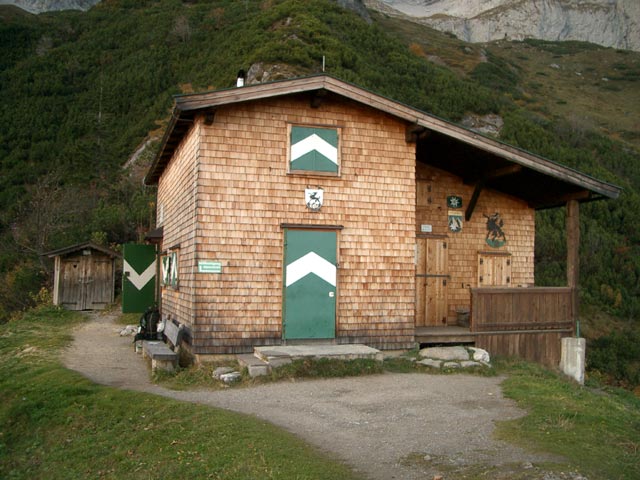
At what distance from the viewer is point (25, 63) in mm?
53250

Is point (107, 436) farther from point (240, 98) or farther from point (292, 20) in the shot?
point (292, 20)

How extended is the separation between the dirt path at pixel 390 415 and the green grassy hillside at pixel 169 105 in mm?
17670

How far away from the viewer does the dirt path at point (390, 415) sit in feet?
20.0

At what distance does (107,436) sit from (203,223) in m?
4.54

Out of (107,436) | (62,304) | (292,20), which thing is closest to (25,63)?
(292,20)

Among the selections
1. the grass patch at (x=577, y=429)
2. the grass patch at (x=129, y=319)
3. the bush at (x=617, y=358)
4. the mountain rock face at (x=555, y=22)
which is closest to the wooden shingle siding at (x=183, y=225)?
the grass patch at (x=129, y=319)

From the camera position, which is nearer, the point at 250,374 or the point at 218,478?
the point at 218,478

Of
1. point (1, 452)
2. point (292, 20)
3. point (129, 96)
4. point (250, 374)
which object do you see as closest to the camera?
point (1, 452)

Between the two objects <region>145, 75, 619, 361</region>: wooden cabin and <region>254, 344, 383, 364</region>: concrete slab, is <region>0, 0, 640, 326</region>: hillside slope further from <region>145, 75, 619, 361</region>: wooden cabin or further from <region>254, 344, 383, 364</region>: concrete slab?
<region>254, 344, 383, 364</region>: concrete slab

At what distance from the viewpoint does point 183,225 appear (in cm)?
1290

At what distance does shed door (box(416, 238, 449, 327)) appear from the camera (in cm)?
1478

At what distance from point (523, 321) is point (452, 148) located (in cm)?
389

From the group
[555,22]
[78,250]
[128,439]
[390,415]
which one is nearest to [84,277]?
[78,250]

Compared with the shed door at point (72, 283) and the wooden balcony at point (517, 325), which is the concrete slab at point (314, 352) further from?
the shed door at point (72, 283)
